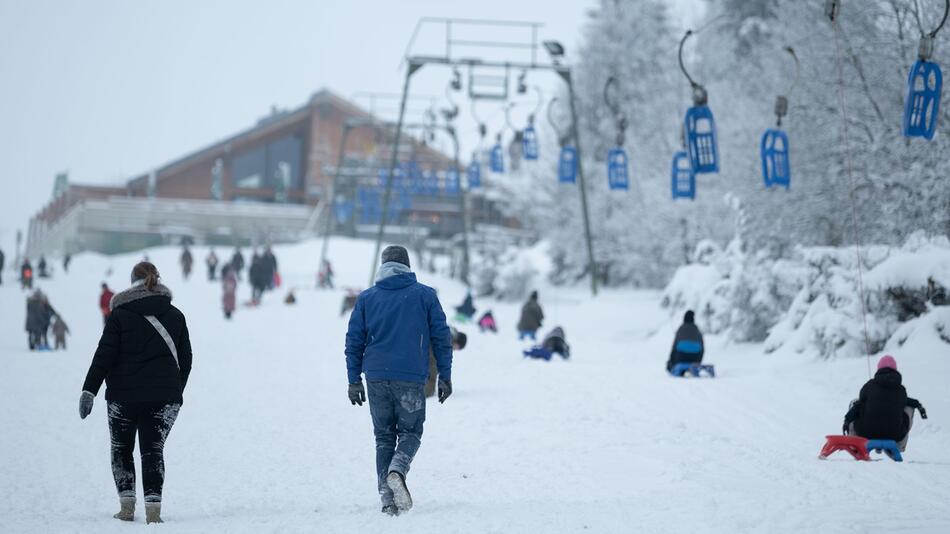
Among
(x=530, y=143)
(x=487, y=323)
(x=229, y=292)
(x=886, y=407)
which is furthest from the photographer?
(x=229, y=292)

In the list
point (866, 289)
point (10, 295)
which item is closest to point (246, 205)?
point (10, 295)

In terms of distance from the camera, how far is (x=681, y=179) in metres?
17.8

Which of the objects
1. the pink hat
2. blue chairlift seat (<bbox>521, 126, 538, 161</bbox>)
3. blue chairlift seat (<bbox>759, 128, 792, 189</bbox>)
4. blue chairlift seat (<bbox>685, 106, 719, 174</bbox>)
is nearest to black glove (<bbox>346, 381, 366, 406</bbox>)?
the pink hat

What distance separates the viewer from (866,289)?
15164mm

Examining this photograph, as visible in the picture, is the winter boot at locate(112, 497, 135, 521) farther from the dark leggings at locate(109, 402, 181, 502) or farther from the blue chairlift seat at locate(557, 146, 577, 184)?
the blue chairlift seat at locate(557, 146, 577, 184)

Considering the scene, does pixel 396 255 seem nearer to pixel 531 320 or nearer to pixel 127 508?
pixel 127 508

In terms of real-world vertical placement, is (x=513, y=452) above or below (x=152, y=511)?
below

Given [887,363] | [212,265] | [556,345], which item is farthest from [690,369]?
[212,265]

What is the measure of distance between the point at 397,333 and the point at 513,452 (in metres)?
3.07

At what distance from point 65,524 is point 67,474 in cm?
245

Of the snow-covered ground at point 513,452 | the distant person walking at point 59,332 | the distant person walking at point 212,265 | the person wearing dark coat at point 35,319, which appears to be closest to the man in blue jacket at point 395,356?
the snow-covered ground at point 513,452

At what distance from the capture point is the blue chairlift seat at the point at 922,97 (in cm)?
1114

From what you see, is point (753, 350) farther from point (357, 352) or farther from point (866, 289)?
point (357, 352)

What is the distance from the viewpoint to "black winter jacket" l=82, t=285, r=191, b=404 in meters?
6.16
